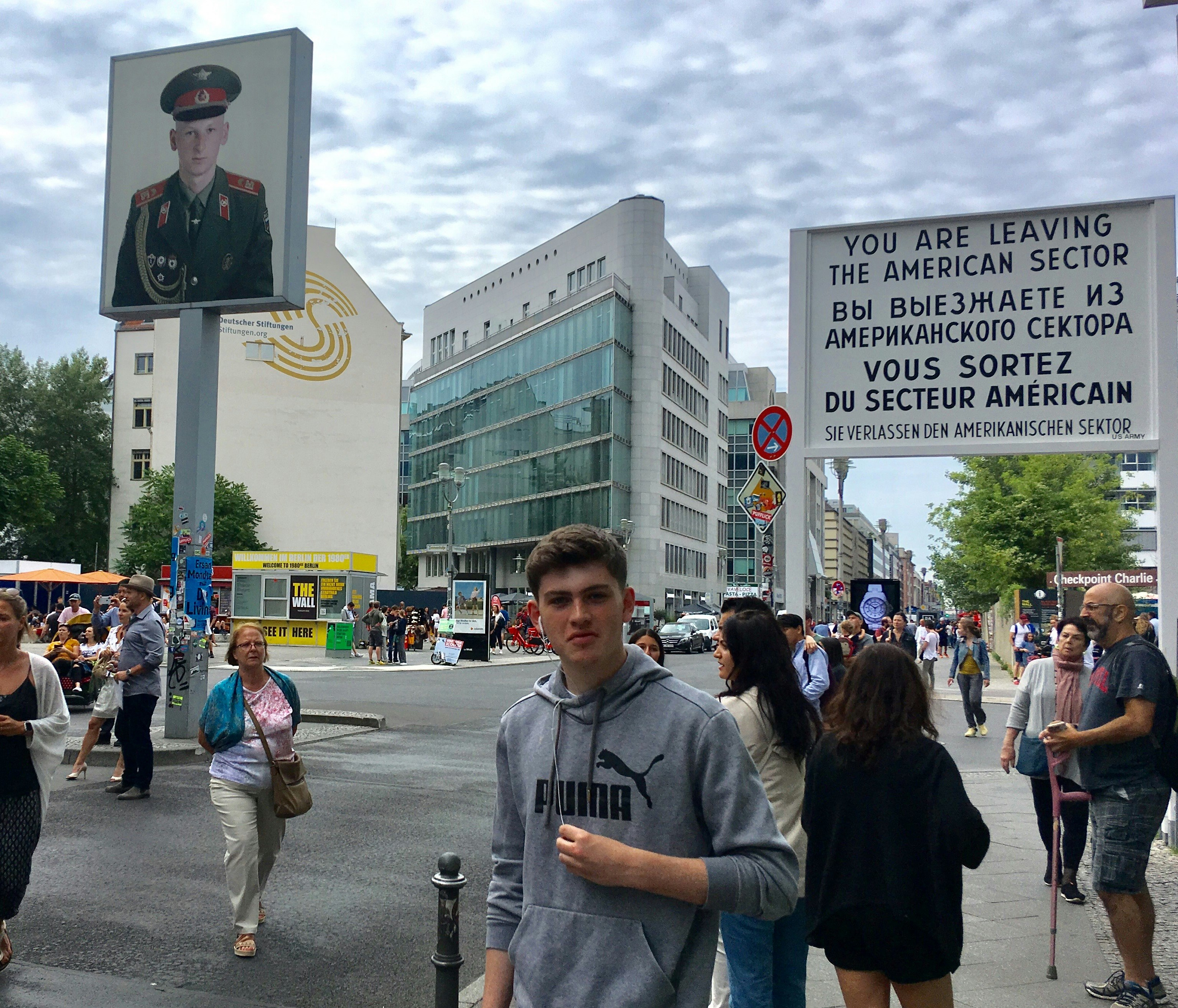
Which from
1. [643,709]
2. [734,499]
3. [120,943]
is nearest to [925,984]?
[643,709]

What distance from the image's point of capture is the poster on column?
25.1 ft

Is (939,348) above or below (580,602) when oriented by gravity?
above

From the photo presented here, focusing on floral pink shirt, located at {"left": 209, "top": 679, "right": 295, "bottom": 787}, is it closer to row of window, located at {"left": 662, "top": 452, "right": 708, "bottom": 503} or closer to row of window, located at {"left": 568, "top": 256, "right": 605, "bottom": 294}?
row of window, located at {"left": 662, "top": 452, "right": 708, "bottom": 503}

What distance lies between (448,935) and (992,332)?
5583 mm

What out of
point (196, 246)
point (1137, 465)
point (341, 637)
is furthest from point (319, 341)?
point (1137, 465)

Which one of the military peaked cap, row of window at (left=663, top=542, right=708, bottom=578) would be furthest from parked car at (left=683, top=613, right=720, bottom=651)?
the military peaked cap

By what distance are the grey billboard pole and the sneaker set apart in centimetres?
1082

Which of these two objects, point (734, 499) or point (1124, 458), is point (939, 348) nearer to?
point (1124, 458)

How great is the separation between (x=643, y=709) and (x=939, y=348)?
616 centimetres

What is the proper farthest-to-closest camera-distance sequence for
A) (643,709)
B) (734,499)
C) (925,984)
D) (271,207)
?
Result: (734,499) → (271,207) → (925,984) → (643,709)

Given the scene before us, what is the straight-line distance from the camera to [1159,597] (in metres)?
8.02

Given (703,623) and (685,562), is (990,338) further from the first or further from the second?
(685,562)

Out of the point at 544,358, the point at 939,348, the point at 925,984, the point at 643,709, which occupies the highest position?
the point at 544,358

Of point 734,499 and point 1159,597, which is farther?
point 734,499
